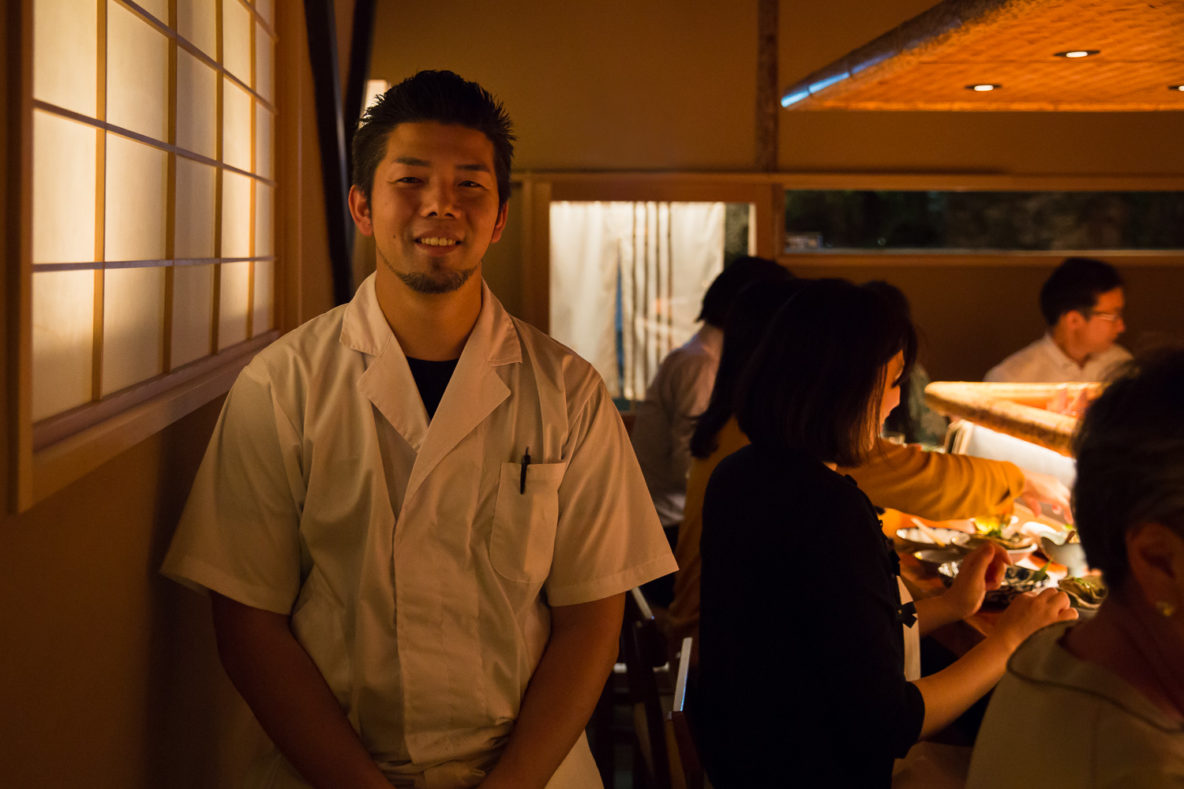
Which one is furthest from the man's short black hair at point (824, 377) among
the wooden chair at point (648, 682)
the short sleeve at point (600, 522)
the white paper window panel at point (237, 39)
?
the white paper window panel at point (237, 39)

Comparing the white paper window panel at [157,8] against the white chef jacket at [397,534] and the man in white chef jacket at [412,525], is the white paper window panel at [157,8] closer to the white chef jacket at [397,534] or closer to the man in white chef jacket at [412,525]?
the man in white chef jacket at [412,525]

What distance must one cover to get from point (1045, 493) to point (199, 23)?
7.52 feet

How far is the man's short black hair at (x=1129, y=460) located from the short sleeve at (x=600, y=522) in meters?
0.71

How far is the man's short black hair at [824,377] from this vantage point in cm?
170

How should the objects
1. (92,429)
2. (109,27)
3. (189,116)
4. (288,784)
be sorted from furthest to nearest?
(189,116) < (288,784) < (109,27) < (92,429)

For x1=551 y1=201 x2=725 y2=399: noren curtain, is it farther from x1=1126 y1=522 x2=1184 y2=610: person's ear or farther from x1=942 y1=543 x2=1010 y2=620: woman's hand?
x1=1126 y1=522 x2=1184 y2=610: person's ear

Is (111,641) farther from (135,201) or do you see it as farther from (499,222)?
(499,222)

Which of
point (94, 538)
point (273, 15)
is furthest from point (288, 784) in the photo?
point (273, 15)

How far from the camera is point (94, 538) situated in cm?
118

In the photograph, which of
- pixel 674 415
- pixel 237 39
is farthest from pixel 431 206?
pixel 674 415

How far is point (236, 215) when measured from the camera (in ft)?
6.79

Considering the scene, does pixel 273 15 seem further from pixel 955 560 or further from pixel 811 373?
pixel 955 560

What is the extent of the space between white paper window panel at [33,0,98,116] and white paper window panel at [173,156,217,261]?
350 millimetres

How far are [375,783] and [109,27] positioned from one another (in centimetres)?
108
